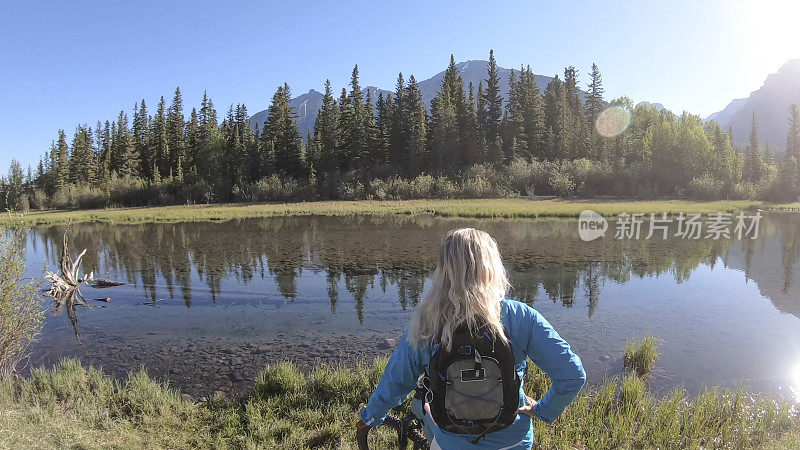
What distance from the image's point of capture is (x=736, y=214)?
138 ft

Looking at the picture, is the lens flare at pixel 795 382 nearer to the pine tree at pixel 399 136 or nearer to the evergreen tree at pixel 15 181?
the pine tree at pixel 399 136

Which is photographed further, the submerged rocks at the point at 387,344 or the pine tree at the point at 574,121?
the pine tree at the point at 574,121

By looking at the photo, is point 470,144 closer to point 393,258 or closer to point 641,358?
point 393,258

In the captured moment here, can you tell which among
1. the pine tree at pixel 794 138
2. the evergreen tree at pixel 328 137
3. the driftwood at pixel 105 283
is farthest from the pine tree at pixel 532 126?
the driftwood at pixel 105 283

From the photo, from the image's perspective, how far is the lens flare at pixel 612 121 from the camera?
252 feet

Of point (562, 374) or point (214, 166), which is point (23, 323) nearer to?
point (562, 374)

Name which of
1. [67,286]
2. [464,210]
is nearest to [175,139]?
[464,210]

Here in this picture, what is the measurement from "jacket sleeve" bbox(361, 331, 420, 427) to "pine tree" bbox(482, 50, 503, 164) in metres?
67.0

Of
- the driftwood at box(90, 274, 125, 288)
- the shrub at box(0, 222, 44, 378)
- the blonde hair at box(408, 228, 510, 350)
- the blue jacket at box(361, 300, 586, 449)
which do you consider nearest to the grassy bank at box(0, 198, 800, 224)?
the driftwood at box(90, 274, 125, 288)

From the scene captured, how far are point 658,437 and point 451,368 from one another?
506 cm

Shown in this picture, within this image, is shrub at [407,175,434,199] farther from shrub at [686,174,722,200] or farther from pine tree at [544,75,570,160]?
shrub at [686,174,722,200]

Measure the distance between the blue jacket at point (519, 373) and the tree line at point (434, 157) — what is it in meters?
58.3

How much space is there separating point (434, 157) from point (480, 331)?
69.4 metres

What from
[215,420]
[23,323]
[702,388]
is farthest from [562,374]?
[23,323]
